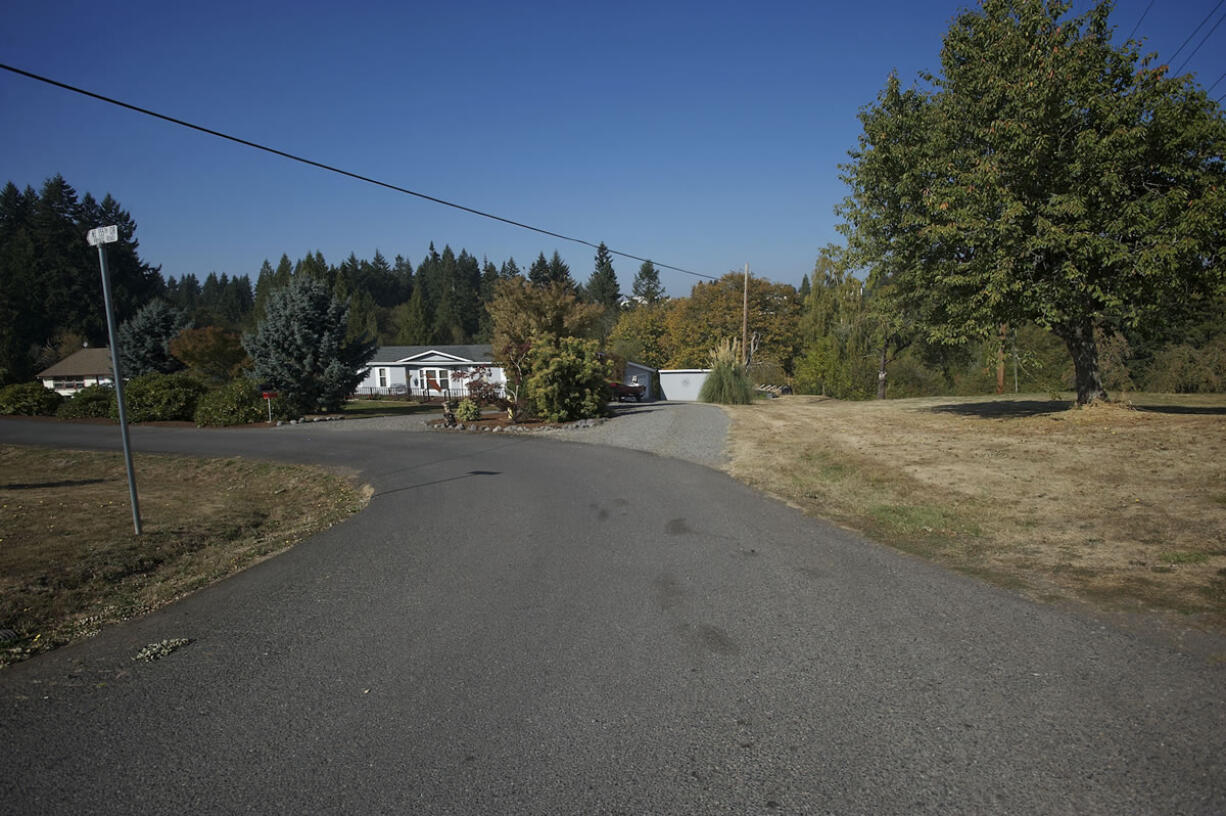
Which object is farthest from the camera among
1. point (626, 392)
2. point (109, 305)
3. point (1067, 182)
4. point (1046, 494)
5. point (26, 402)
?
point (626, 392)

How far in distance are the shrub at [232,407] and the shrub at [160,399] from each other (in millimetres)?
1069

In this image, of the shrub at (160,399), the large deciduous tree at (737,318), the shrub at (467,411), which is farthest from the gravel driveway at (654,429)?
the large deciduous tree at (737,318)

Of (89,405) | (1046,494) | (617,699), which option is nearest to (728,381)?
(1046,494)

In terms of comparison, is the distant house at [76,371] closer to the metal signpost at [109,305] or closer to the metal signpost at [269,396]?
the metal signpost at [269,396]

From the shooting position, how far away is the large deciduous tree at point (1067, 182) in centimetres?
1395

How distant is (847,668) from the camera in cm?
394

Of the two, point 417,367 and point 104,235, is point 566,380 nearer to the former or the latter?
point 104,235

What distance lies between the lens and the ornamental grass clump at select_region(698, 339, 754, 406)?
2822 centimetres

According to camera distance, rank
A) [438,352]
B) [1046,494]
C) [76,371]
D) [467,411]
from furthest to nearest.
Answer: [76,371]
[438,352]
[467,411]
[1046,494]

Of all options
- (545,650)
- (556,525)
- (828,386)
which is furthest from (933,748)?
(828,386)

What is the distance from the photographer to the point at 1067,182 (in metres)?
14.9

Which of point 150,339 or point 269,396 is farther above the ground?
point 150,339

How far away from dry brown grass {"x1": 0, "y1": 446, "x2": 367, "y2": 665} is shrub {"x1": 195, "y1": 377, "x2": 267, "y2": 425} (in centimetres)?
992

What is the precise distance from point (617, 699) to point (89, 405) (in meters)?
32.8
